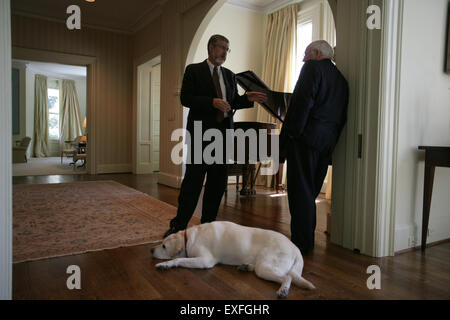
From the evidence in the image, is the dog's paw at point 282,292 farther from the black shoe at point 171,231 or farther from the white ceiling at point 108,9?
the white ceiling at point 108,9

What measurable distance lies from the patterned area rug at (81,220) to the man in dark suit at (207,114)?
36 cm

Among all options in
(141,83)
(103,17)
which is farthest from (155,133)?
(103,17)

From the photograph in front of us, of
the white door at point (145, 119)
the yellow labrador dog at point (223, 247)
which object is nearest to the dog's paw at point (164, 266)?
the yellow labrador dog at point (223, 247)

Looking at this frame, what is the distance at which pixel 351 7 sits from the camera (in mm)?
2354

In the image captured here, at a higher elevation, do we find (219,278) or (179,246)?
(179,246)

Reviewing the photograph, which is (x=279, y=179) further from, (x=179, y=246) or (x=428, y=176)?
(x=179, y=246)


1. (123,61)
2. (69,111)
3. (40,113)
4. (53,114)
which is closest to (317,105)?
(123,61)

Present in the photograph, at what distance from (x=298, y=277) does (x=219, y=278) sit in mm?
424

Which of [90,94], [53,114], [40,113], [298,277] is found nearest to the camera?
[298,277]

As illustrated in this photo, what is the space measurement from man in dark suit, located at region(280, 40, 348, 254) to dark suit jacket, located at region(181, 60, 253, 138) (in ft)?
1.89

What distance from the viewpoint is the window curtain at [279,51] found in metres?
5.56

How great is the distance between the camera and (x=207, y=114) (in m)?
2.58
